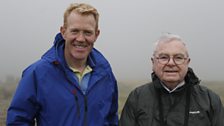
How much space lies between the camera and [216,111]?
17.7 ft

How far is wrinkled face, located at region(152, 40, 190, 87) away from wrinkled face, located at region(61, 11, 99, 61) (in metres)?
1.04

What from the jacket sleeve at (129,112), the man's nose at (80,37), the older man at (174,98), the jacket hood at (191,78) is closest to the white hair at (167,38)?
the older man at (174,98)

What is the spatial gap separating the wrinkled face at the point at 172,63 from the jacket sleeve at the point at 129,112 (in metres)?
0.58

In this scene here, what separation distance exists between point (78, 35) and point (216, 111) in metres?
2.27

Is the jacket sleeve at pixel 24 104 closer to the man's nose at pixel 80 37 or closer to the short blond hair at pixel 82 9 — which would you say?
the man's nose at pixel 80 37

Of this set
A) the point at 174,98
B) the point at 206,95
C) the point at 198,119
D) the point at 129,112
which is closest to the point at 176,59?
the point at 174,98

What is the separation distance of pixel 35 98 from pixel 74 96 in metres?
0.53

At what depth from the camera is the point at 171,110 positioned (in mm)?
5430

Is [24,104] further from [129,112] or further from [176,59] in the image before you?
[176,59]

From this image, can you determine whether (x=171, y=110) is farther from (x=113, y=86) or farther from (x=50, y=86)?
(x=50, y=86)

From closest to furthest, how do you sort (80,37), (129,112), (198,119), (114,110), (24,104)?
1. (24,104)
2. (80,37)
3. (198,119)
4. (129,112)
5. (114,110)

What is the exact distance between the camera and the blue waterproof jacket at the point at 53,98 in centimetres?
505

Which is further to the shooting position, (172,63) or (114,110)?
(114,110)

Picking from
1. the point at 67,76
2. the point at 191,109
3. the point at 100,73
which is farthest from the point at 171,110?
the point at 67,76
